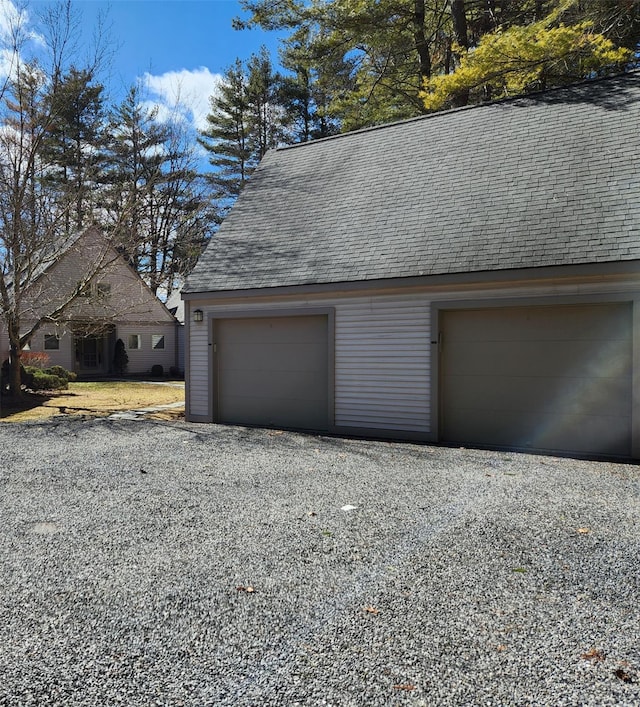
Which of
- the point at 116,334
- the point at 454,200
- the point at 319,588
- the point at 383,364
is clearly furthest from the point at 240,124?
the point at 319,588

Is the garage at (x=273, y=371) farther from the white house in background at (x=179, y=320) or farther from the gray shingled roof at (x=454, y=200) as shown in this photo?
the white house in background at (x=179, y=320)

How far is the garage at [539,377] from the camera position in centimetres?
681

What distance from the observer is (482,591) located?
2.92m

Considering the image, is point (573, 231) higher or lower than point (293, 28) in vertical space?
lower

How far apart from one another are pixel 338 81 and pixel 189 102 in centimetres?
592

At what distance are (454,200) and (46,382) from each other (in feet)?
39.3

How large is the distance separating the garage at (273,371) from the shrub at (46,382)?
7516 mm

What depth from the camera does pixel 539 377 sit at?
23.9ft

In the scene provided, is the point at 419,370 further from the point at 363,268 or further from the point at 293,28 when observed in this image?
the point at 293,28

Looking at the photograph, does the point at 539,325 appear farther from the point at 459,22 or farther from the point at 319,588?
the point at 459,22

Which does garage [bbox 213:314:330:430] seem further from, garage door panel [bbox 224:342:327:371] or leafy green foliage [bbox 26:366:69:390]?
leafy green foliage [bbox 26:366:69:390]

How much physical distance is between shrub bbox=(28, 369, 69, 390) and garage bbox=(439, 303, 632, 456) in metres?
11.6

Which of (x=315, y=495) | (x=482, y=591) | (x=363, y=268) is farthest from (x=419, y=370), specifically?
(x=482, y=591)

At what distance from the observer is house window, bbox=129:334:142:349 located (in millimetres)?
22234
